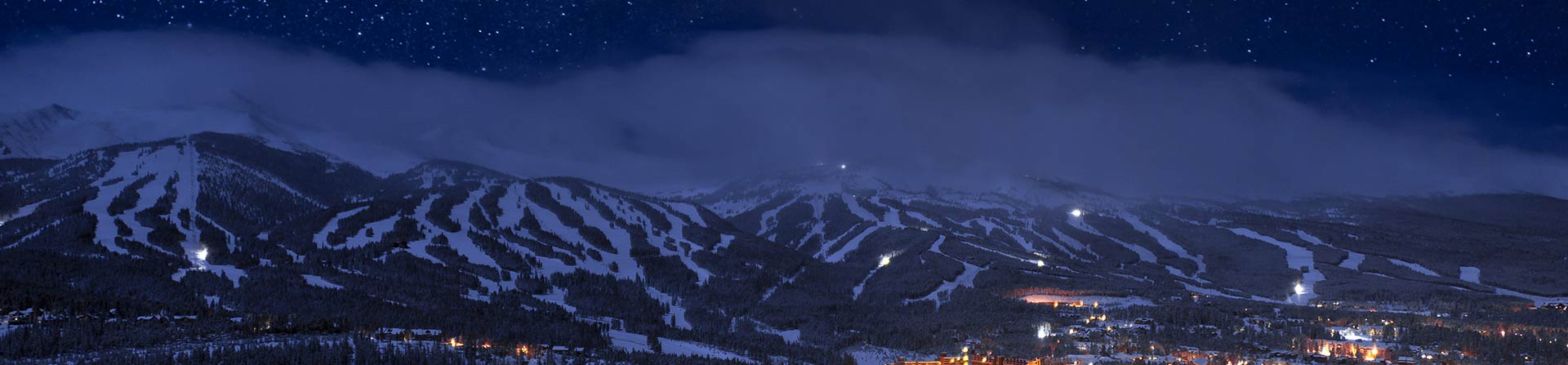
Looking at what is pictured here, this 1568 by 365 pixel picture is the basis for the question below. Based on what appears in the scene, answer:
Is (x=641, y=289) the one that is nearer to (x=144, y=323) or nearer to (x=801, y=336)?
(x=801, y=336)

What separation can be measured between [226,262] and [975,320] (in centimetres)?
13191

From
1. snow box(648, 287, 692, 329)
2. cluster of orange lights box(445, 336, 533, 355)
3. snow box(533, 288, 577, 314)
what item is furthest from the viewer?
snow box(648, 287, 692, 329)

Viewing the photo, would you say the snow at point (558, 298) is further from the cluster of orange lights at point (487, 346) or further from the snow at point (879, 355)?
the snow at point (879, 355)

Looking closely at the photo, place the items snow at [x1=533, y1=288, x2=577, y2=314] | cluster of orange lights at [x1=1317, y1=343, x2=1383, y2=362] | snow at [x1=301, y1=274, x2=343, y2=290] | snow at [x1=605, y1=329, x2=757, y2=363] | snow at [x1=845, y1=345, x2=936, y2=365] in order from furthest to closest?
1. snow at [x1=533, y1=288, x2=577, y2=314]
2. snow at [x1=845, y1=345, x2=936, y2=365]
3. cluster of orange lights at [x1=1317, y1=343, x2=1383, y2=362]
4. snow at [x1=301, y1=274, x2=343, y2=290]
5. snow at [x1=605, y1=329, x2=757, y2=363]

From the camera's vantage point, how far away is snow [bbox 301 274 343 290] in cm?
14825

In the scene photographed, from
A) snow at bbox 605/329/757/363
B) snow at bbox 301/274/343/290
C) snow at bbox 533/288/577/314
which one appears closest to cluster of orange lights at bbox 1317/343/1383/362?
snow at bbox 605/329/757/363

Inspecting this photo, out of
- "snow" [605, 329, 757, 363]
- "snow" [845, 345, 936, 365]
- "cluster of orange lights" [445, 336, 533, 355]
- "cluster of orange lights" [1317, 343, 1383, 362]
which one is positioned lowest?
"snow" [845, 345, 936, 365]

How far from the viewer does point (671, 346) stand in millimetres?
146375

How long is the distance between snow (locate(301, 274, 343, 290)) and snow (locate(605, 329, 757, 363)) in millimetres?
43137

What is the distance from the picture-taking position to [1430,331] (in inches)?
6570

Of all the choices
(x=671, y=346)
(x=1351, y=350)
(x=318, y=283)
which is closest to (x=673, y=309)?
(x=671, y=346)

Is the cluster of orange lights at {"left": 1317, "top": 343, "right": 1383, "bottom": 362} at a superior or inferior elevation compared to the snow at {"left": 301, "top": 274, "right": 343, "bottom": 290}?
inferior

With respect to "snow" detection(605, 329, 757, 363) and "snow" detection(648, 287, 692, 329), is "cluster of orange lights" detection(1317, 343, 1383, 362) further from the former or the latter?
"snow" detection(648, 287, 692, 329)

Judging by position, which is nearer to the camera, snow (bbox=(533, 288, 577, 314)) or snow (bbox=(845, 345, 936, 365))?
snow (bbox=(845, 345, 936, 365))
